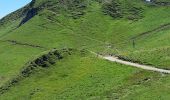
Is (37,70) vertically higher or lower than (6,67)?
higher

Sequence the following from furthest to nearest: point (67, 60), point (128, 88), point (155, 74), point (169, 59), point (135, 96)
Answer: point (67, 60) → point (169, 59) → point (155, 74) → point (128, 88) → point (135, 96)

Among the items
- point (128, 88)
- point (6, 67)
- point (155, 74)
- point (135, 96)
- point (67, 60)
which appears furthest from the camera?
point (6, 67)

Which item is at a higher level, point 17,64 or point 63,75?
point 63,75

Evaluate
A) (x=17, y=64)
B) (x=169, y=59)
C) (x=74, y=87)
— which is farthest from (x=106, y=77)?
(x=17, y=64)

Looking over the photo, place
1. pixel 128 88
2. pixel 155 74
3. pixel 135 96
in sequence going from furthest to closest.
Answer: pixel 155 74 → pixel 128 88 → pixel 135 96

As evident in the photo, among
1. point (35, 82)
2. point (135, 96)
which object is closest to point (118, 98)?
point (135, 96)

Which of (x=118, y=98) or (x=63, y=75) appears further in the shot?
(x=63, y=75)

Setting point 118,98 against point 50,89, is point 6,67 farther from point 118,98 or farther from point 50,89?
point 118,98

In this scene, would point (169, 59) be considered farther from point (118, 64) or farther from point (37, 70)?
point (37, 70)

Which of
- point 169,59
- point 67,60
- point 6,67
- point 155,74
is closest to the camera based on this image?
point 155,74
